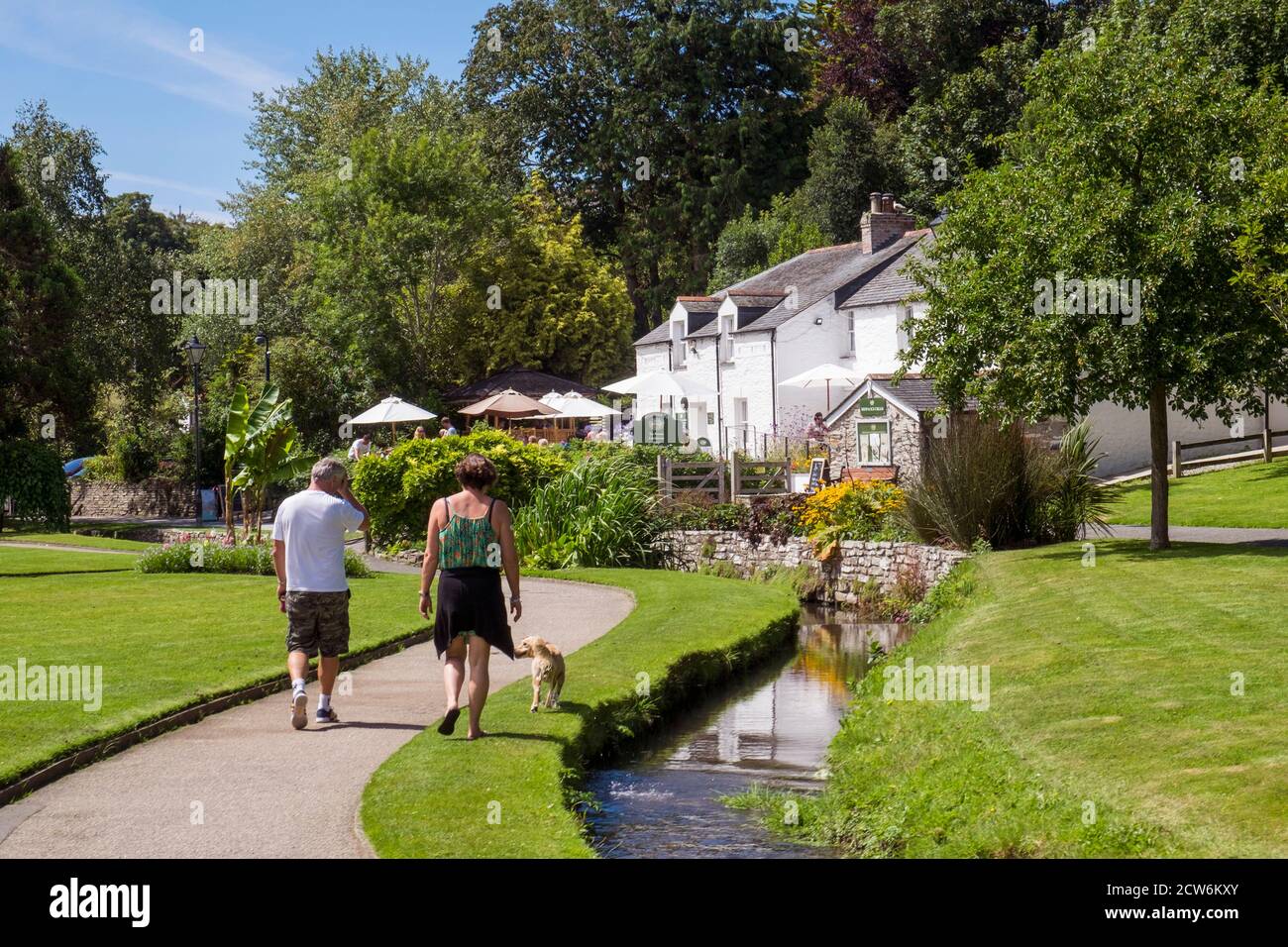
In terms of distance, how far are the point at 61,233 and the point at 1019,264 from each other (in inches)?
1595

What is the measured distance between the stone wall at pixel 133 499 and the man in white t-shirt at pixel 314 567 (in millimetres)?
36023

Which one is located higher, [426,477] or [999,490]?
[426,477]

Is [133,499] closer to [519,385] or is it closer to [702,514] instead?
[519,385]

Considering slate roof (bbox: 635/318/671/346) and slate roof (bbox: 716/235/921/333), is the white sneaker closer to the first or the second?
slate roof (bbox: 716/235/921/333)

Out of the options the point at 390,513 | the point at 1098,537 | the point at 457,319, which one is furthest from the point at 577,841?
the point at 457,319

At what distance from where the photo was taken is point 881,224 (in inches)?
1924

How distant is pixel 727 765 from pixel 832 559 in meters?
14.0

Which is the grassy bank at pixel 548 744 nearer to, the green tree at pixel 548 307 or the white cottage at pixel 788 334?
the white cottage at pixel 788 334

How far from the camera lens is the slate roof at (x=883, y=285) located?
141 ft

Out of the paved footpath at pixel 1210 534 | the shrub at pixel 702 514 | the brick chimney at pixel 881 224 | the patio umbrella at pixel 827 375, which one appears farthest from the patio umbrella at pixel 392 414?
the paved footpath at pixel 1210 534

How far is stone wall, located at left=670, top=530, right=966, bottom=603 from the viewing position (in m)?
24.6

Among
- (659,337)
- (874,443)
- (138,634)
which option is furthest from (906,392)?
(659,337)

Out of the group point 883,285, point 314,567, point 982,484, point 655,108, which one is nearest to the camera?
point 314,567

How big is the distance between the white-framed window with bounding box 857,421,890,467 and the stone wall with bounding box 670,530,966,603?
7013 millimetres
